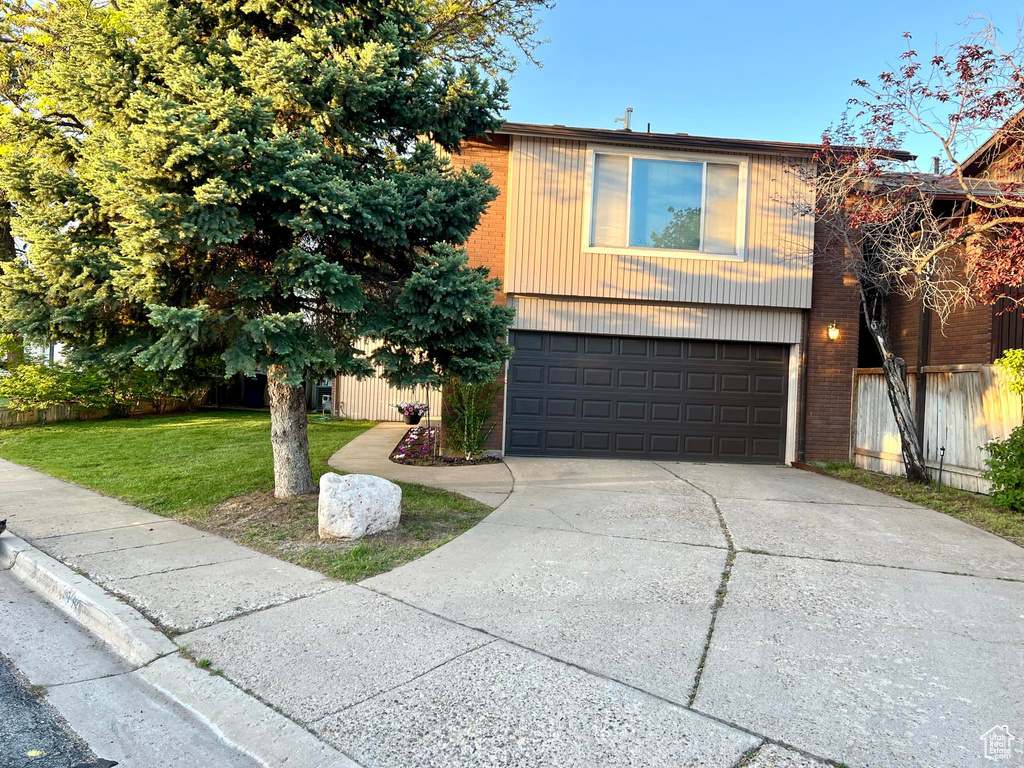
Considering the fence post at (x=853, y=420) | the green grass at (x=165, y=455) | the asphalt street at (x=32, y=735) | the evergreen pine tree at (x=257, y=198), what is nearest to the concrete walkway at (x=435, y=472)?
the green grass at (x=165, y=455)

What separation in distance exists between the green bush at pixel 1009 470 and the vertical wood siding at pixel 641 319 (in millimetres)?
4039

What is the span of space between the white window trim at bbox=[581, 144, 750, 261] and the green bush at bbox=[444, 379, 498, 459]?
2943 mm

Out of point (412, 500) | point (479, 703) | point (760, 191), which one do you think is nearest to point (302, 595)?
point (479, 703)

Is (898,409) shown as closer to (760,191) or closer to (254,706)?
(760,191)

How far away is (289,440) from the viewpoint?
6691 mm

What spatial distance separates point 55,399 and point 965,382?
17931mm

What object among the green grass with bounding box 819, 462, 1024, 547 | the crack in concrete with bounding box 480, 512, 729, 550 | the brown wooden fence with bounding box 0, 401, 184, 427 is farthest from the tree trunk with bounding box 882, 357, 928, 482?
the brown wooden fence with bounding box 0, 401, 184, 427

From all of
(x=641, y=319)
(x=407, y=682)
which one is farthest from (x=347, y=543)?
(x=641, y=319)

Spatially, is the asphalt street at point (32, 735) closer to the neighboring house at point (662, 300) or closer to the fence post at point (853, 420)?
the neighboring house at point (662, 300)

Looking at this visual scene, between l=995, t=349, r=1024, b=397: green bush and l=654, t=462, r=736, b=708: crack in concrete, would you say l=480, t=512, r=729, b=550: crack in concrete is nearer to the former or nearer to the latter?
l=654, t=462, r=736, b=708: crack in concrete

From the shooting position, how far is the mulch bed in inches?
383

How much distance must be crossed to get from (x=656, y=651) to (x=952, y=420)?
7.41 m

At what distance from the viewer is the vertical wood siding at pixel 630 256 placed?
1009 centimetres

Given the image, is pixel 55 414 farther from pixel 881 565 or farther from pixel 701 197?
pixel 881 565
